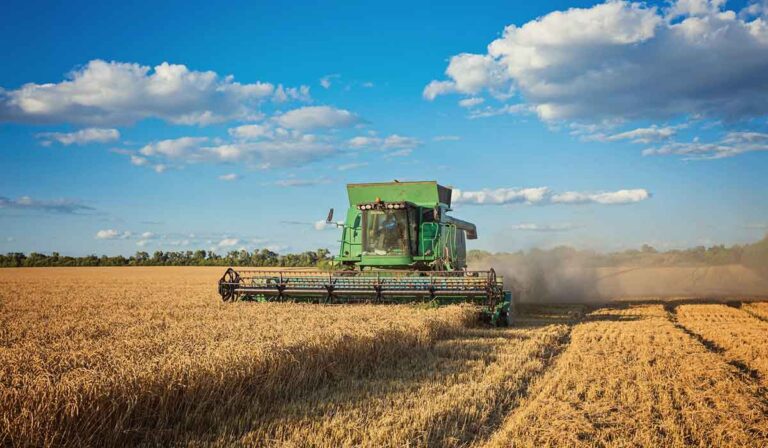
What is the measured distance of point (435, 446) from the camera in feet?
14.8

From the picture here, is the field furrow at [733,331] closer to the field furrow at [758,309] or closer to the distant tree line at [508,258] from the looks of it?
the field furrow at [758,309]

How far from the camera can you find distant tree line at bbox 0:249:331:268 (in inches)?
1852

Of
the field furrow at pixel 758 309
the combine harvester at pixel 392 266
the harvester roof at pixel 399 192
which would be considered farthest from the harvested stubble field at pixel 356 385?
the field furrow at pixel 758 309

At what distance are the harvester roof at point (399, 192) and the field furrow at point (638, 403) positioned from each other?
5974 millimetres

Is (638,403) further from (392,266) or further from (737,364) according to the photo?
(392,266)

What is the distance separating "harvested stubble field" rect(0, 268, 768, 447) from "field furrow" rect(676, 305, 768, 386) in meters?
0.08

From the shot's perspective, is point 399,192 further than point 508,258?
No

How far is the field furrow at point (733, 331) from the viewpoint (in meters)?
8.35

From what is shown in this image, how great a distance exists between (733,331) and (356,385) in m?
8.46

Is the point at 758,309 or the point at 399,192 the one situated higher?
the point at 399,192

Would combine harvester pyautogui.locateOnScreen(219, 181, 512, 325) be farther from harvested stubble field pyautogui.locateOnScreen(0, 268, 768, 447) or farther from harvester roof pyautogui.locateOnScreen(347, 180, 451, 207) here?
harvested stubble field pyautogui.locateOnScreen(0, 268, 768, 447)

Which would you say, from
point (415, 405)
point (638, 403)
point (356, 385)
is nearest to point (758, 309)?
point (638, 403)

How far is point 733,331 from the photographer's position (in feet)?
37.0

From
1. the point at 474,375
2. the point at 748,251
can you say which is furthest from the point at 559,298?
the point at 474,375
